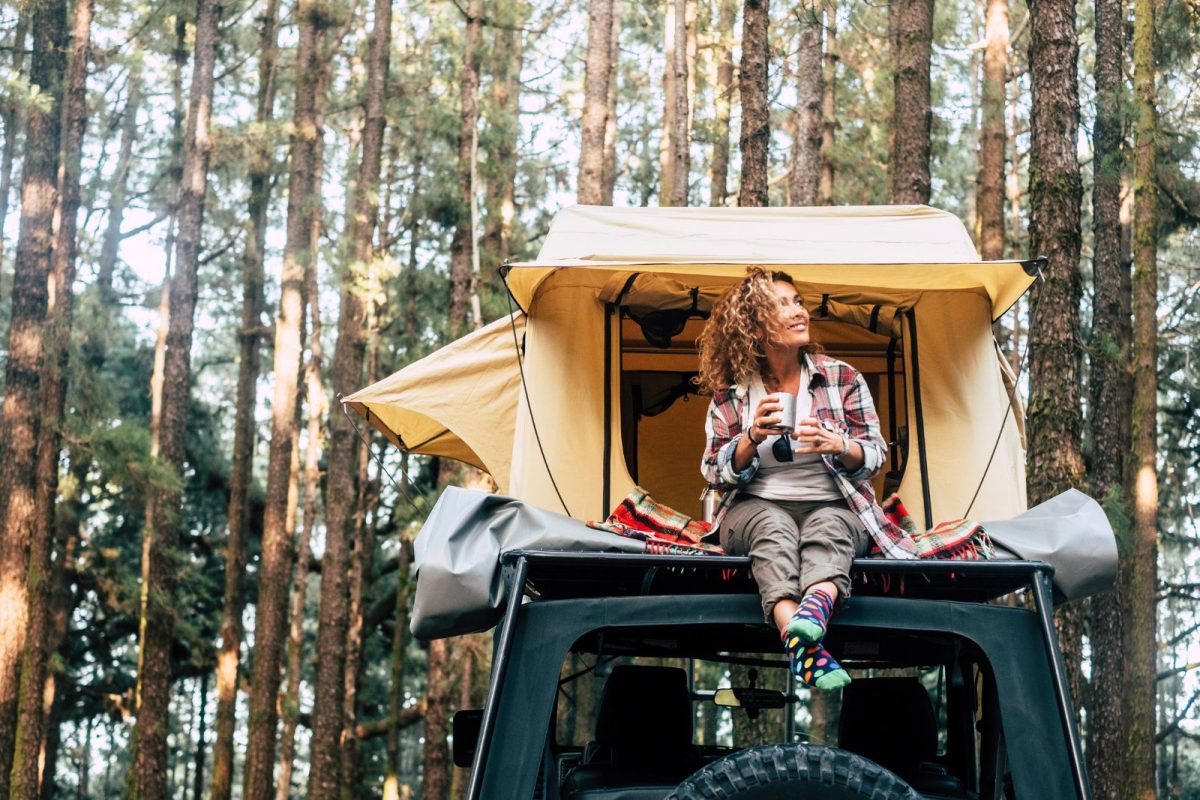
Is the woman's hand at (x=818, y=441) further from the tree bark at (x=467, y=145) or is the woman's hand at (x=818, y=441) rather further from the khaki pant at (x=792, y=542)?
the tree bark at (x=467, y=145)

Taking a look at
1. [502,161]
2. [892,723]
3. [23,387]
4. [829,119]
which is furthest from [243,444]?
[892,723]

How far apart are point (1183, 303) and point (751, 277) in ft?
63.6

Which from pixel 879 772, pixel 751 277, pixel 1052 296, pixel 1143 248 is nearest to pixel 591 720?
pixel 1143 248

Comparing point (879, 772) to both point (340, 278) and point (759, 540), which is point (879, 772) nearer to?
point (759, 540)

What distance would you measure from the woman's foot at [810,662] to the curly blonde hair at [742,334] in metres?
1.35

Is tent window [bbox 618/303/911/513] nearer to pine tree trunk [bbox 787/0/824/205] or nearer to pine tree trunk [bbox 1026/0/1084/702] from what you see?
pine tree trunk [bbox 1026/0/1084/702]

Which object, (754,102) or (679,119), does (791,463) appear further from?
(679,119)

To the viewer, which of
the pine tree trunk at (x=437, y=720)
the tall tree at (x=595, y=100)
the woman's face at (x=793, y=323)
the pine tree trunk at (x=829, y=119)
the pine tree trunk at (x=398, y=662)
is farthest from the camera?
the pine tree trunk at (x=398, y=662)

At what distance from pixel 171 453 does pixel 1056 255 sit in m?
12.7

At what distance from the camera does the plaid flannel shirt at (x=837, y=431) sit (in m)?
4.38

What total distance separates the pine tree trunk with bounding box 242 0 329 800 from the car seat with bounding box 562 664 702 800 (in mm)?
15640

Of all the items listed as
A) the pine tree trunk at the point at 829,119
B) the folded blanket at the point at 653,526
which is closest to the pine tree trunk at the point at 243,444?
the pine tree trunk at the point at 829,119

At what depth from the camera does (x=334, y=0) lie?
2195 cm

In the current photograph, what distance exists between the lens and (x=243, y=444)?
23.9 m
